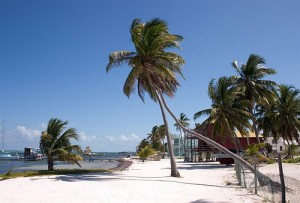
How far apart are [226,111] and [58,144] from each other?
1629 centimetres

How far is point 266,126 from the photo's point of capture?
141ft

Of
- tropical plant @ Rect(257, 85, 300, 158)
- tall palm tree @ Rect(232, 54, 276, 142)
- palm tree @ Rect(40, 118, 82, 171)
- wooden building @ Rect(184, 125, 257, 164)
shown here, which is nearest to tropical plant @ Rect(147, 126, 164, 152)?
wooden building @ Rect(184, 125, 257, 164)

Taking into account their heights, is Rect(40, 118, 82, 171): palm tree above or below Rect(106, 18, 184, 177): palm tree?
below

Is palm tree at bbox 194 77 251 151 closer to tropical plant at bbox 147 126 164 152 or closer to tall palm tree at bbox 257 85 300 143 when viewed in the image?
tall palm tree at bbox 257 85 300 143

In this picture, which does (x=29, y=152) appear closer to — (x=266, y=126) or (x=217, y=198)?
(x=266, y=126)

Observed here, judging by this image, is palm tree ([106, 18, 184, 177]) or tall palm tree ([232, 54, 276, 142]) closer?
palm tree ([106, 18, 184, 177])

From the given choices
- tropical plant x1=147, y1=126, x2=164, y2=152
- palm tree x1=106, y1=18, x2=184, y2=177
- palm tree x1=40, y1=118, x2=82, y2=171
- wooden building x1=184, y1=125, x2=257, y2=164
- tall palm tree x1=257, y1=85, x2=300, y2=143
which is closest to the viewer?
palm tree x1=106, y1=18, x2=184, y2=177

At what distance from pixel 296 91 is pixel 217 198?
110ft

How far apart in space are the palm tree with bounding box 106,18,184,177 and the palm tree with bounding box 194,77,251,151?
10.8 metres

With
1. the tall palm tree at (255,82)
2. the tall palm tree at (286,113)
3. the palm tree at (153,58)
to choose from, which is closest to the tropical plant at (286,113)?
the tall palm tree at (286,113)

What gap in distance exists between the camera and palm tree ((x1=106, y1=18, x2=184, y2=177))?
1995 centimetres

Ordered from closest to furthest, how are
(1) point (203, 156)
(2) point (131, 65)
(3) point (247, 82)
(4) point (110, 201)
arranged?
(4) point (110, 201) → (2) point (131, 65) → (3) point (247, 82) → (1) point (203, 156)

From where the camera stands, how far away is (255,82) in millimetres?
35438

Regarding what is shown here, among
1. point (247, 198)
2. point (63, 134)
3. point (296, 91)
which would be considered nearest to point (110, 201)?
point (247, 198)
